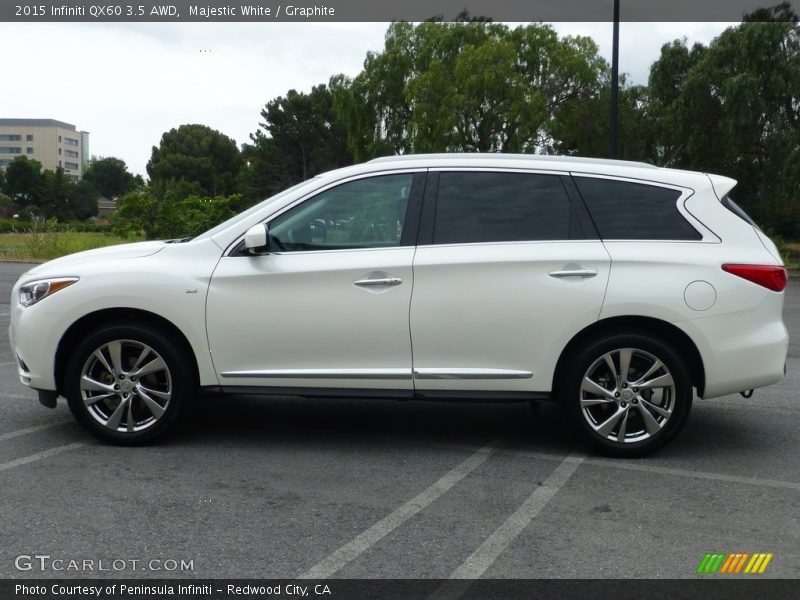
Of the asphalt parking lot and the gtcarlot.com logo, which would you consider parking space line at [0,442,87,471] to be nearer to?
the asphalt parking lot

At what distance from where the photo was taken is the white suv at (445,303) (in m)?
5.57

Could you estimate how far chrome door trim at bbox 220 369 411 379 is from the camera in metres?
5.63

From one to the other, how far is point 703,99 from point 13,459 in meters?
28.3

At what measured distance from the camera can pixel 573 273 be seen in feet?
18.2

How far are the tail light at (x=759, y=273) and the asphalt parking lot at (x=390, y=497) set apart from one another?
42.9 inches

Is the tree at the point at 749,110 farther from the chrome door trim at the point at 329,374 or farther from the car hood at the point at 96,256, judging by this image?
the car hood at the point at 96,256

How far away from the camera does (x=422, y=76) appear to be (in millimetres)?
39938

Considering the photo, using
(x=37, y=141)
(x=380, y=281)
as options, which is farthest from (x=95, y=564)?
(x=37, y=141)

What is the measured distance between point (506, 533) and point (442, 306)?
1.65m

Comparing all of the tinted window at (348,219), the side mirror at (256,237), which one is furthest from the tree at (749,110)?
the side mirror at (256,237)

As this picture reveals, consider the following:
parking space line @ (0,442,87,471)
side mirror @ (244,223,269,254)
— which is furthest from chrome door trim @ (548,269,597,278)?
parking space line @ (0,442,87,471)

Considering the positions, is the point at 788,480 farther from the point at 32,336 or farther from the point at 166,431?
the point at 32,336

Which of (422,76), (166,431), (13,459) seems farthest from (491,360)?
(422,76)
